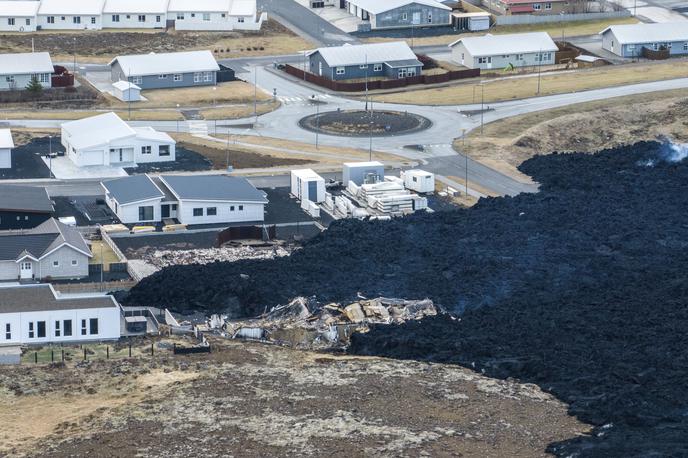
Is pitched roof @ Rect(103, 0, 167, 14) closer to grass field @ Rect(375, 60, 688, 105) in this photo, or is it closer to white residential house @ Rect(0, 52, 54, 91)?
white residential house @ Rect(0, 52, 54, 91)

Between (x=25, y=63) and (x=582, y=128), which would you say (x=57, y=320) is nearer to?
(x=582, y=128)

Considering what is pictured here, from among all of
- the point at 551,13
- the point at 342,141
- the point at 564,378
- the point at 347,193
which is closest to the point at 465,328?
the point at 564,378

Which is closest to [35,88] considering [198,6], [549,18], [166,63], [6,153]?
[166,63]

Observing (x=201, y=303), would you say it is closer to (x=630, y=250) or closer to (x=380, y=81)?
(x=630, y=250)

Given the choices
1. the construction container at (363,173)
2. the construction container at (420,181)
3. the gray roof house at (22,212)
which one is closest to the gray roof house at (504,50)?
the construction container at (420,181)

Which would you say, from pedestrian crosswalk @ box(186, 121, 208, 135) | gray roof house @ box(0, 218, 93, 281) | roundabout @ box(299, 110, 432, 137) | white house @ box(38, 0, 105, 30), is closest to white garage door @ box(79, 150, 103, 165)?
pedestrian crosswalk @ box(186, 121, 208, 135)

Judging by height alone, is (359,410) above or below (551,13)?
below

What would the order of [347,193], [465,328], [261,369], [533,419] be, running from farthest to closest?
[347,193] → [465,328] → [261,369] → [533,419]
